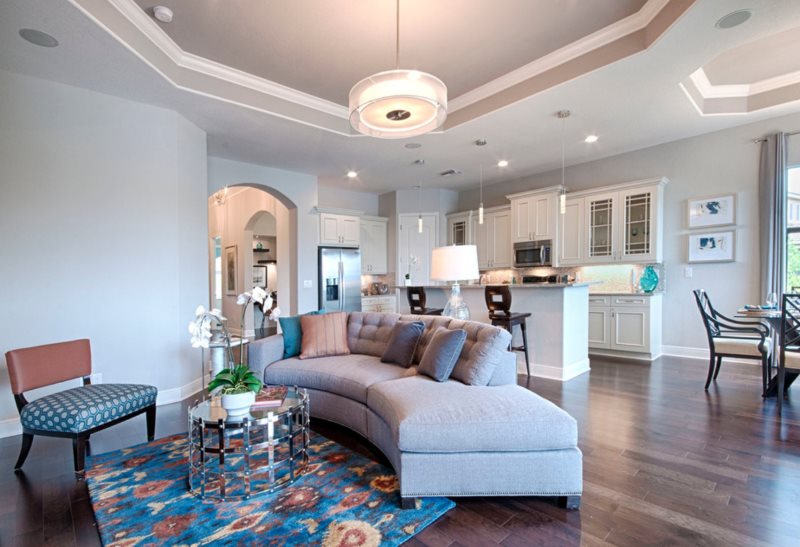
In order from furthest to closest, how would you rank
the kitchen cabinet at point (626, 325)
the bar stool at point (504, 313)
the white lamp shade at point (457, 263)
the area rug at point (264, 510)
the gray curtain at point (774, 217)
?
the kitchen cabinet at point (626, 325)
the gray curtain at point (774, 217)
the bar stool at point (504, 313)
the white lamp shade at point (457, 263)
the area rug at point (264, 510)

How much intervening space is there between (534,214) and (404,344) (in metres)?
4.45

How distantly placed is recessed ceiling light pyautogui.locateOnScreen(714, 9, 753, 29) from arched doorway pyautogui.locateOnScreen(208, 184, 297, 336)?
5.51 meters

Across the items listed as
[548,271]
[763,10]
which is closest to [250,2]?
[763,10]

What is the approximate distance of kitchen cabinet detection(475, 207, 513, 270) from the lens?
709cm

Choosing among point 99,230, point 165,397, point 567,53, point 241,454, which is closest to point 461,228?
point 567,53

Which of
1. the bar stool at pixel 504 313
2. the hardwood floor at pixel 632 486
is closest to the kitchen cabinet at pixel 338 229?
the bar stool at pixel 504 313

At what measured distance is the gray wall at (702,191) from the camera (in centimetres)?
480

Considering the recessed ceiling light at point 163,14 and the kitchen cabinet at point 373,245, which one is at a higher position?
the recessed ceiling light at point 163,14

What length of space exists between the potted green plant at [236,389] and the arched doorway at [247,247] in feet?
13.8

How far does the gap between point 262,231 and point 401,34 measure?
665cm

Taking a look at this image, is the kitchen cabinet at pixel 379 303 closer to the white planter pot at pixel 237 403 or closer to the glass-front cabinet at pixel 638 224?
the glass-front cabinet at pixel 638 224

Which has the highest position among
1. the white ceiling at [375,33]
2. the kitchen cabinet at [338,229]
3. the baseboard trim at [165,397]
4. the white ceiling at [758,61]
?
the white ceiling at [758,61]

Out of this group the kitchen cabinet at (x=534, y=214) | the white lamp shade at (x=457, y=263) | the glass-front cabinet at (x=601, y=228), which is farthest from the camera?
the kitchen cabinet at (x=534, y=214)

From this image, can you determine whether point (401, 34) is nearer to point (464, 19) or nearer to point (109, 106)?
point (464, 19)
